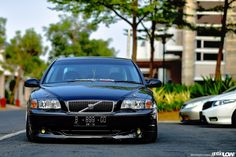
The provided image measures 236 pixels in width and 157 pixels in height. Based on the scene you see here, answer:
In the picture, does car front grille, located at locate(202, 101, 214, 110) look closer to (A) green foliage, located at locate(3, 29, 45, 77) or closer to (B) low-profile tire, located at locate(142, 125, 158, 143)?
(B) low-profile tire, located at locate(142, 125, 158, 143)

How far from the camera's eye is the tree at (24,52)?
71750 millimetres

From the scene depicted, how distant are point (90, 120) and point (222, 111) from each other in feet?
24.0

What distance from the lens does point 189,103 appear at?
63.8 feet

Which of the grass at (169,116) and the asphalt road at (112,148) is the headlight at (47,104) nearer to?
the asphalt road at (112,148)

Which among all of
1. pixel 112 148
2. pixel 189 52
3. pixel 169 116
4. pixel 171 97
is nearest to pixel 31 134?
pixel 112 148

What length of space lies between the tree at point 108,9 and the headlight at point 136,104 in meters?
20.8

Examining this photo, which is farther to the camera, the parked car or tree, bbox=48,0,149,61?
tree, bbox=48,0,149,61

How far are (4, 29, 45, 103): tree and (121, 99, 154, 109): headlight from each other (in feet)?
202

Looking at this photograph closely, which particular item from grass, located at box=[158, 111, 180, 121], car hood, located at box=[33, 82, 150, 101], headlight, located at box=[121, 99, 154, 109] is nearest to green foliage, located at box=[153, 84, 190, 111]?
grass, located at box=[158, 111, 180, 121]

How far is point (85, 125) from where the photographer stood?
33.1 feet

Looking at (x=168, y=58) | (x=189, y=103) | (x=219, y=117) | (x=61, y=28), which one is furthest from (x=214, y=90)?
(x=61, y=28)

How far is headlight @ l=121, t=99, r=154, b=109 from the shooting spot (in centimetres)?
1026

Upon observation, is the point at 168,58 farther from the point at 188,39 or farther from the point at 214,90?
the point at 214,90

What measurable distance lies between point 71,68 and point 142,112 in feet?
6.52
